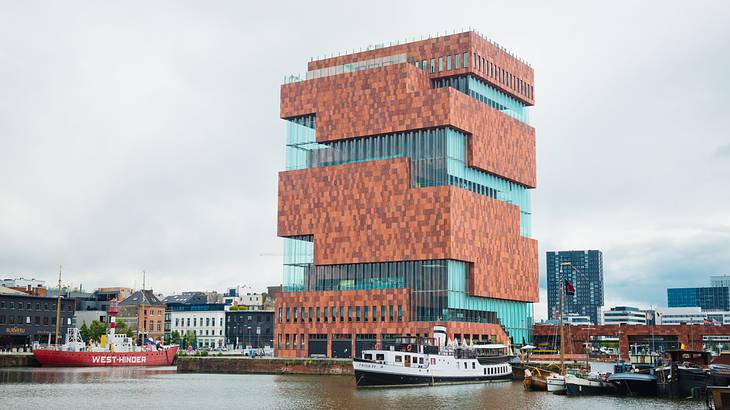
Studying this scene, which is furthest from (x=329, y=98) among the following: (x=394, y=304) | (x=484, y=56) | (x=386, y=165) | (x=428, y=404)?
(x=428, y=404)

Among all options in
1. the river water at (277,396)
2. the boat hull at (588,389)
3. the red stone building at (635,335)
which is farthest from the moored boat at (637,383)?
the red stone building at (635,335)

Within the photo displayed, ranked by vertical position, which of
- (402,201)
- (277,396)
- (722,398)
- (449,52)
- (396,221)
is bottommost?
(277,396)

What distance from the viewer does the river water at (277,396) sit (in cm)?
8375

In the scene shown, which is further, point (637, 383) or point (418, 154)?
point (418, 154)

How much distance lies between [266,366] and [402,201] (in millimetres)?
36434

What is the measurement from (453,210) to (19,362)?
8226 centimetres

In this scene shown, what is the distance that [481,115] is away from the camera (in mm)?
170875

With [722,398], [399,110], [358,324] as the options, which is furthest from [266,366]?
[722,398]

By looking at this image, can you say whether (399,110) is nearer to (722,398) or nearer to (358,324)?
(358,324)

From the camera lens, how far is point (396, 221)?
16212cm

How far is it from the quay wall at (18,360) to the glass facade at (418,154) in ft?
192

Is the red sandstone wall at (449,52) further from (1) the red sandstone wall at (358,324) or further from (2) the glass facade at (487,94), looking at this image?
(1) the red sandstone wall at (358,324)

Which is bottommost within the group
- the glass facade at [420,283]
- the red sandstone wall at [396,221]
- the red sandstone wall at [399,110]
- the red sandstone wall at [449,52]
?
the glass facade at [420,283]

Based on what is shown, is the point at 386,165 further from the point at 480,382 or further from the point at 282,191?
the point at 480,382
